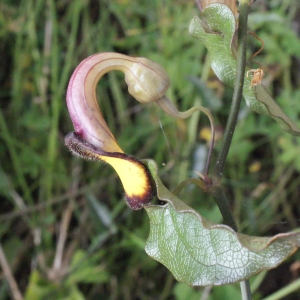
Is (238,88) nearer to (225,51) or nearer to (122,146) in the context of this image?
(225,51)

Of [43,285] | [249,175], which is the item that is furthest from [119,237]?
[249,175]

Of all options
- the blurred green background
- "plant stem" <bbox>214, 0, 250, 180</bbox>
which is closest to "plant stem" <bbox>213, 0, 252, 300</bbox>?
"plant stem" <bbox>214, 0, 250, 180</bbox>

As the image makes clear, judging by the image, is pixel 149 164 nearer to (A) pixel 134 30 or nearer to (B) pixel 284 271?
(B) pixel 284 271

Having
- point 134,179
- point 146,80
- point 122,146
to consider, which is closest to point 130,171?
point 134,179

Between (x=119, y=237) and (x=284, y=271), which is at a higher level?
(x=119, y=237)

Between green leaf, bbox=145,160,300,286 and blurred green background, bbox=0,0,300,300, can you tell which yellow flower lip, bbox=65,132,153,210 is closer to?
green leaf, bbox=145,160,300,286

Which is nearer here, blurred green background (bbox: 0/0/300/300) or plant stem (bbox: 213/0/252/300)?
plant stem (bbox: 213/0/252/300)

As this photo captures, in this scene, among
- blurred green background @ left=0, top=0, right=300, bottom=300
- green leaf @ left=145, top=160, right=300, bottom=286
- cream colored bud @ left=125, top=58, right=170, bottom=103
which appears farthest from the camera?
blurred green background @ left=0, top=0, right=300, bottom=300

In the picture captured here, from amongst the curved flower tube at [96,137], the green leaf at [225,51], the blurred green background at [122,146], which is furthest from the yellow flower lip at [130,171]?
the blurred green background at [122,146]
